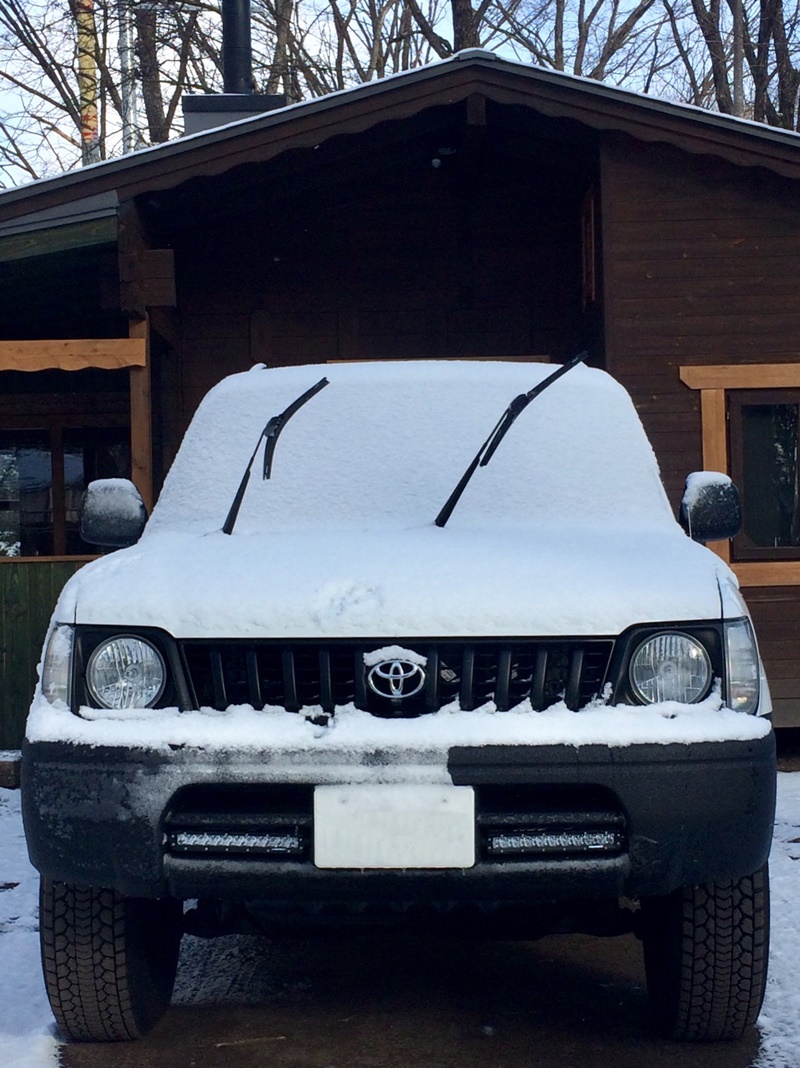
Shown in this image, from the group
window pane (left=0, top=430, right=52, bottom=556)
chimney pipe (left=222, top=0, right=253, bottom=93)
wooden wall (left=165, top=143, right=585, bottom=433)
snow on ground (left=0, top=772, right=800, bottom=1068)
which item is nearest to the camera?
snow on ground (left=0, top=772, right=800, bottom=1068)

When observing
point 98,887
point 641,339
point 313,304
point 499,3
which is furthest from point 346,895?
point 499,3

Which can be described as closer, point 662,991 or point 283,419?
point 662,991

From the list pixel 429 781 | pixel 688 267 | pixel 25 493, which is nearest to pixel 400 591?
pixel 429 781

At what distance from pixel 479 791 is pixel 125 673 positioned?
0.81 m

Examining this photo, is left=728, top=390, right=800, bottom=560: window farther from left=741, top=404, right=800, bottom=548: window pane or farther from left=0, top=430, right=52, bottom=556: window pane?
left=0, top=430, right=52, bottom=556: window pane

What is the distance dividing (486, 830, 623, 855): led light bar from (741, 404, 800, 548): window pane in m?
6.03

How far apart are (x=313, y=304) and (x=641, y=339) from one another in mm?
2907

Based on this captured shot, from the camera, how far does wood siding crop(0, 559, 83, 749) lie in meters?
7.37

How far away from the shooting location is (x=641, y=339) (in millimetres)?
8258

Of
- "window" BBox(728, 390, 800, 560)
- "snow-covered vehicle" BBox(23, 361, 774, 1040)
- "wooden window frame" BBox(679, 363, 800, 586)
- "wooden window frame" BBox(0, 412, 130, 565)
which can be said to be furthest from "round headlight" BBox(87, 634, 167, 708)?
"wooden window frame" BBox(0, 412, 130, 565)

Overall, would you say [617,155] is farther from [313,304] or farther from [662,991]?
[662,991]

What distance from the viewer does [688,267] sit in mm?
8266

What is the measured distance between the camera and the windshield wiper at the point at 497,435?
3.37m

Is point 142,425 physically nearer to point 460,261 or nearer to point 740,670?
point 460,261
